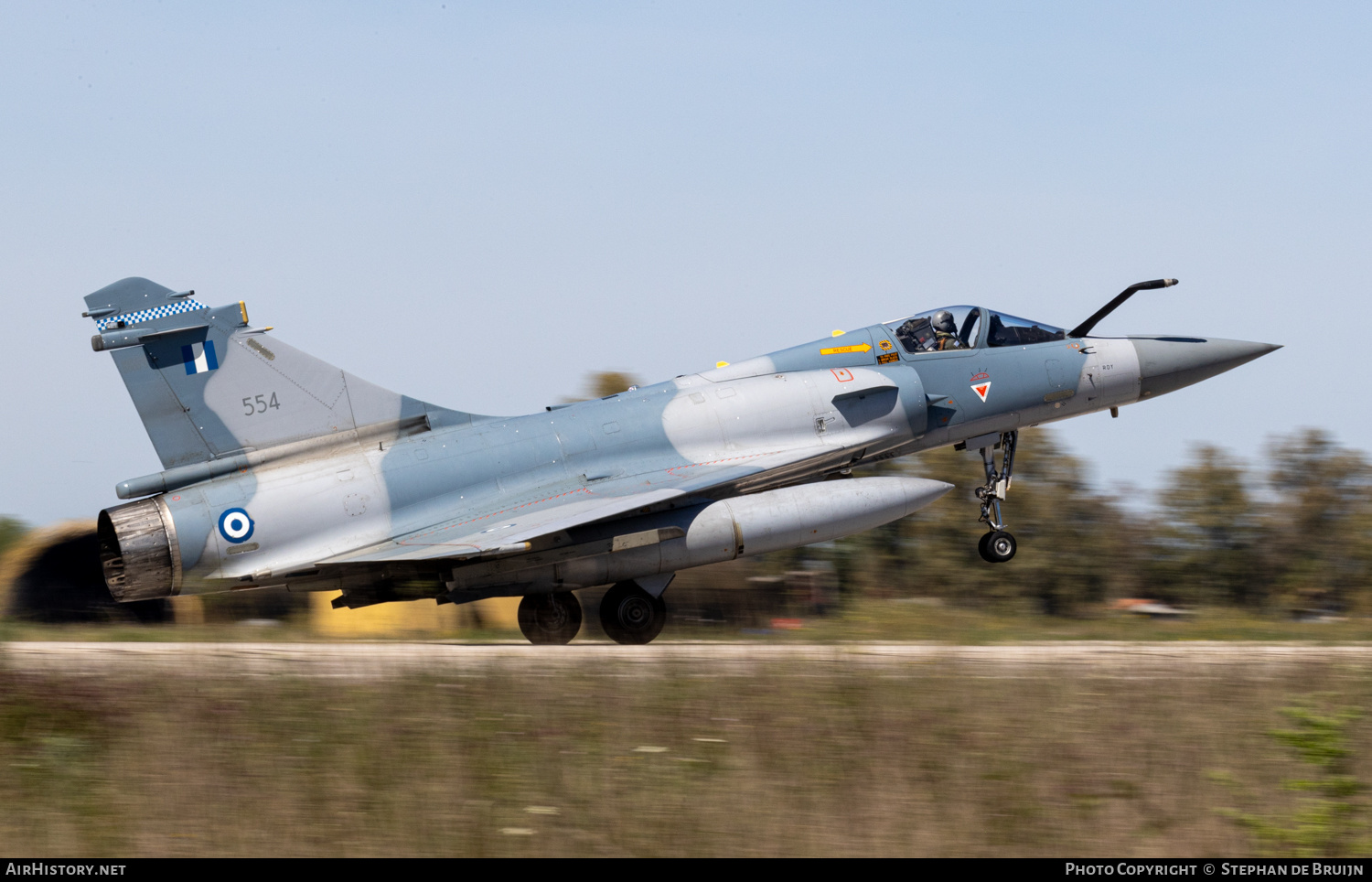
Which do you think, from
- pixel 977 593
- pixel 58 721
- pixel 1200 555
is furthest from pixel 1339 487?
pixel 58 721

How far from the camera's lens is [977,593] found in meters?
23.3

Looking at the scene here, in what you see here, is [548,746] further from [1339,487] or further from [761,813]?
[1339,487]

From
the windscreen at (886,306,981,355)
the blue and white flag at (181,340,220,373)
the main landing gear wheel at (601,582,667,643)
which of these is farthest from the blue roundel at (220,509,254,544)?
the windscreen at (886,306,981,355)

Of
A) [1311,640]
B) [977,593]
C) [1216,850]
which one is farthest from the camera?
[977,593]

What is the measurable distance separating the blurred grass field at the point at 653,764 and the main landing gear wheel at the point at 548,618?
4.16 m

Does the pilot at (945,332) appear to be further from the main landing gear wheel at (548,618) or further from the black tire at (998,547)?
the main landing gear wheel at (548,618)

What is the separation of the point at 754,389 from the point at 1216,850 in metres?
8.21

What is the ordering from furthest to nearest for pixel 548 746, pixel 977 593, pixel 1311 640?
pixel 977 593
pixel 1311 640
pixel 548 746

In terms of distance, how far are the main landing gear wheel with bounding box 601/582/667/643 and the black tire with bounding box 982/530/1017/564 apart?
4.30 m

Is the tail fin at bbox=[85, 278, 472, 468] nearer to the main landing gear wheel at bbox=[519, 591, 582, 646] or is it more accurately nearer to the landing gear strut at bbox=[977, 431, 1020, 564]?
the main landing gear wheel at bbox=[519, 591, 582, 646]

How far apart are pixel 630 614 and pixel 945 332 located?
525cm

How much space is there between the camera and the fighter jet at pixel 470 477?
1195 cm

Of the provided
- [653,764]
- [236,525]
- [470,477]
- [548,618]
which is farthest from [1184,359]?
[236,525]

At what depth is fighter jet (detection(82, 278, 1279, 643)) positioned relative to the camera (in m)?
11.9
